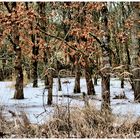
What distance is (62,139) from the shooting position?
8.02 meters

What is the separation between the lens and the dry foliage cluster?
823 cm

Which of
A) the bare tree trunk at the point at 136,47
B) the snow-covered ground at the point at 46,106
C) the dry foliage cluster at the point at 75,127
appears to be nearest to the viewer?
the dry foliage cluster at the point at 75,127

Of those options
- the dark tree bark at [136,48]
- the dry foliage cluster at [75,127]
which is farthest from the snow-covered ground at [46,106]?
the dark tree bark at [136,48]

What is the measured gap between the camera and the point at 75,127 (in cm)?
839

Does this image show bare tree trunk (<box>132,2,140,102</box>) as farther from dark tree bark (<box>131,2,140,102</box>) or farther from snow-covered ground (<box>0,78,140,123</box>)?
snow-covered ground (<box>0,78,140,123</box>)

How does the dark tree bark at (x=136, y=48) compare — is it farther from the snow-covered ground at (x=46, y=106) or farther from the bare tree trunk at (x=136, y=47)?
the snow-covered ground at (x=46, y=106)

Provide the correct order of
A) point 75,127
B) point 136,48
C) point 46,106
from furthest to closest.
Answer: point 136,48 < point 46,106 < point 75,127

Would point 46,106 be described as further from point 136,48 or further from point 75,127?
point 75,127

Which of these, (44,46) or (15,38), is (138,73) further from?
(15,38)

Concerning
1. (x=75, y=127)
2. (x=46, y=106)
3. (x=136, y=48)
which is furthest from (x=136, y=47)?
(x=75, y=127)

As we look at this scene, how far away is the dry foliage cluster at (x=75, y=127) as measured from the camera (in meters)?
8.23

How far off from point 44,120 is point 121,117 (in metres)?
1.72

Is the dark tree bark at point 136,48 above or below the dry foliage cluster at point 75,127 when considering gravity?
above

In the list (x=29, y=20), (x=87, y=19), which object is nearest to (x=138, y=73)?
(x=87, y=19)
